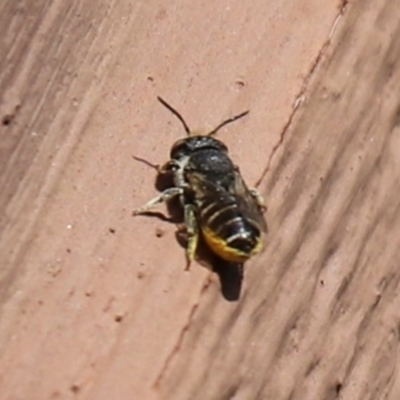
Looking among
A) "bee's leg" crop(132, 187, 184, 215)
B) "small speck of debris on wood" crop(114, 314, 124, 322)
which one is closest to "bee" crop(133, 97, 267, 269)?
"bee's leg" crop(132, 187, 184, 215)

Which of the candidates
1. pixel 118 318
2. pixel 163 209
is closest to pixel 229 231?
pixel 163 209

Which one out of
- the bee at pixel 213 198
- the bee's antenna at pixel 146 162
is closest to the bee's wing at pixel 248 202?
the bee at pixel 213 198

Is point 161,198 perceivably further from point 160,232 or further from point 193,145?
point 193,145

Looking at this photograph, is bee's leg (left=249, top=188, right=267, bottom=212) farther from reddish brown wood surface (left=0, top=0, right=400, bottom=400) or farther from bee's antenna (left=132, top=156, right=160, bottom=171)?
bee's antenna (left=132, top=156, right=160, bottom=171)

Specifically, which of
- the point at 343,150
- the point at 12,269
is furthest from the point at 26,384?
the point at 343,150

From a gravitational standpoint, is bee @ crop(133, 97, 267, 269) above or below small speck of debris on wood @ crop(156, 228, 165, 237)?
above

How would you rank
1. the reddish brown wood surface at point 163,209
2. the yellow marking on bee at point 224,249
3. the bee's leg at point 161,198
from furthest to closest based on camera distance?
the yellow marking on bee at point 224,249
the bee's leg at point 161,198
the reddish brown wood surface at point 163,209

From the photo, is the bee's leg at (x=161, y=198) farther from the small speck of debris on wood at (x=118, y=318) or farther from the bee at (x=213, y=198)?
the small speck of debris on wood at (x=118, y=318)
